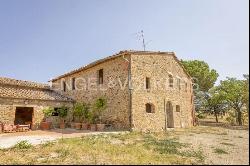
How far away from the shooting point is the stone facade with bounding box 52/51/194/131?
15320 millimetres

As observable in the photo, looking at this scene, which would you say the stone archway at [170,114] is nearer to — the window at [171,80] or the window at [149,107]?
the window at [171,80]

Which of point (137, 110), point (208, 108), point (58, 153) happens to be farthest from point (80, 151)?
point (208, 108)

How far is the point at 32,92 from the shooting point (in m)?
19.1

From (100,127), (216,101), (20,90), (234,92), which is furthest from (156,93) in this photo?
(216,101)

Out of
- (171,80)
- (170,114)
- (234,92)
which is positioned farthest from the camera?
(234,92)

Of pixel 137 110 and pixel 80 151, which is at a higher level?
pixel 137 110

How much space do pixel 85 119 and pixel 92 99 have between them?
1.74 metres

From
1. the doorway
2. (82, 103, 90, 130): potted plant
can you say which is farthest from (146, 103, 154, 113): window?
the doorway

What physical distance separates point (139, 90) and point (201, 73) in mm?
18503

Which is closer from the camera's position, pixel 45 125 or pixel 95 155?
pixel 95 155

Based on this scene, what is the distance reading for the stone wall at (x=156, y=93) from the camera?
1533 centimetres

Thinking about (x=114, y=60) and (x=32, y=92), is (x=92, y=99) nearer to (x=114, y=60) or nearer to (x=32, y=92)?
(x=114, y=60)

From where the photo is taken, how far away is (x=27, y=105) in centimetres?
1695

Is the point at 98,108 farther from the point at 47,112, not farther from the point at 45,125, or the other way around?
the point at 45,125
